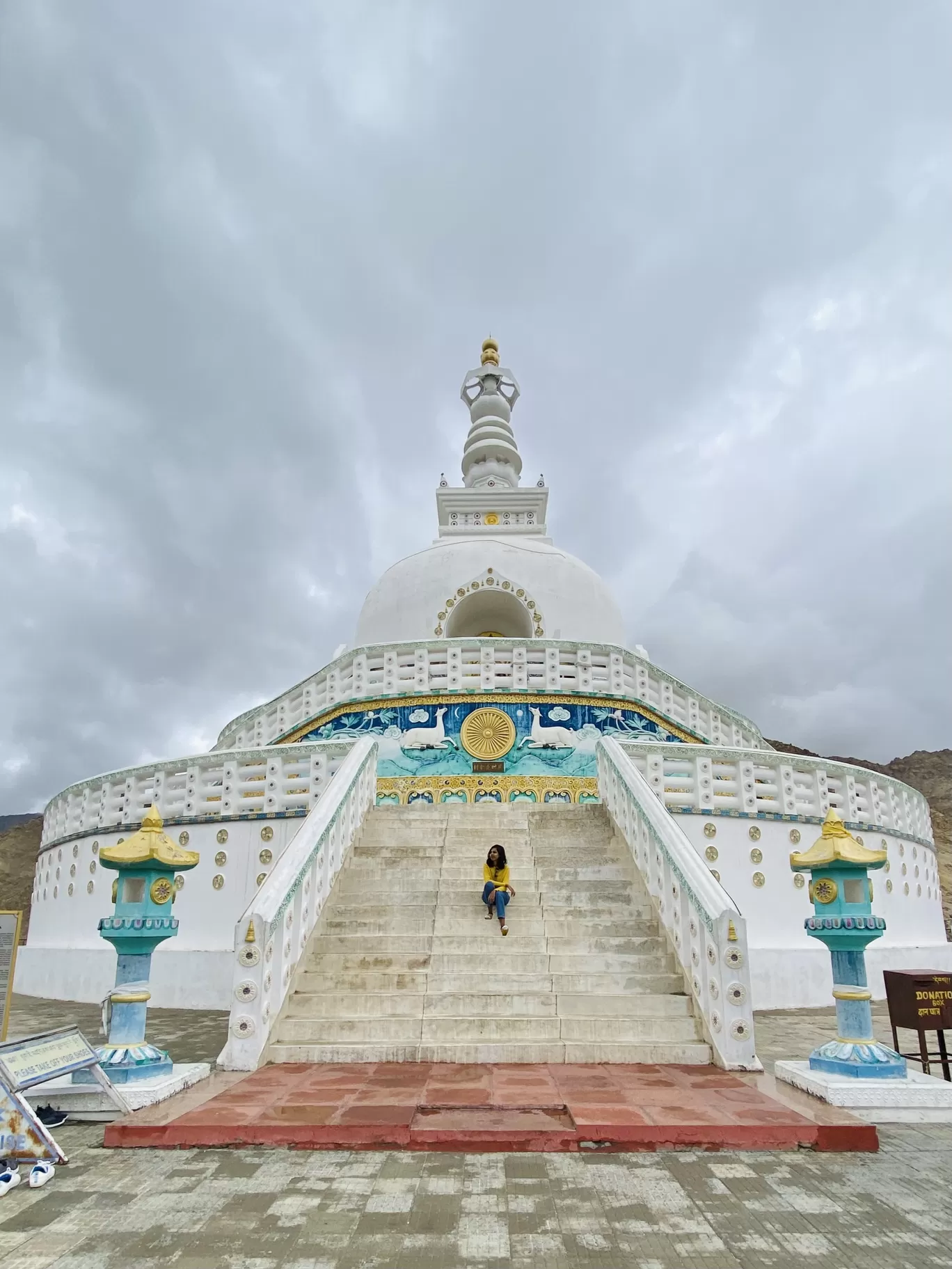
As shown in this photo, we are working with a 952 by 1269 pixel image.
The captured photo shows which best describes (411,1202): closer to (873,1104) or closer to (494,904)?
(873,1104)

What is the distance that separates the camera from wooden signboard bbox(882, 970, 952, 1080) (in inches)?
244

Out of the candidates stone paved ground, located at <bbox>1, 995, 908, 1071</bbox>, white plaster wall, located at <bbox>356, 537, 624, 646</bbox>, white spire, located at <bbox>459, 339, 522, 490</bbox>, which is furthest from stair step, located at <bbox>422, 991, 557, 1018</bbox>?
white spire, located at <bbox>459, 339, 522, 490</bbox>

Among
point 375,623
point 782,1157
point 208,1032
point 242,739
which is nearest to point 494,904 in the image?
point 208,1032

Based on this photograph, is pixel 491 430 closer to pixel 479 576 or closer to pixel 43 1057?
pixel 479 576

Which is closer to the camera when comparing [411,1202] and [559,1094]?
[411,1202]

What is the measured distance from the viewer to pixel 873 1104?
5473 mm

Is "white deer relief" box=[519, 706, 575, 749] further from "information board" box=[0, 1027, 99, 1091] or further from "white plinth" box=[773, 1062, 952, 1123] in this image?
"information board" box=[0, 1027, 99, 1091]

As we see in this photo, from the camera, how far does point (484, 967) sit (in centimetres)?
780

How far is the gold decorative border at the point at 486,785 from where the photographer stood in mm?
13508

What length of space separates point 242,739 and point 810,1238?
1487 cm

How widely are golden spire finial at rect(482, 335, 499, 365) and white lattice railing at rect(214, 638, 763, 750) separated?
20.1 m

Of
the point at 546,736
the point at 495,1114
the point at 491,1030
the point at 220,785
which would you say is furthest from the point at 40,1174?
the point at 546,736

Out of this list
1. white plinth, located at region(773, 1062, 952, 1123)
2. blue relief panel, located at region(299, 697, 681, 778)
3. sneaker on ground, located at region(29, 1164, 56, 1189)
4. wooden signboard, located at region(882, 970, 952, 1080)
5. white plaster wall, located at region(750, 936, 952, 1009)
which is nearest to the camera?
sneaker on ground, located at region(29, 1164, 56, 1189)

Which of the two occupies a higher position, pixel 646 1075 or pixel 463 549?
pixel 463 549
